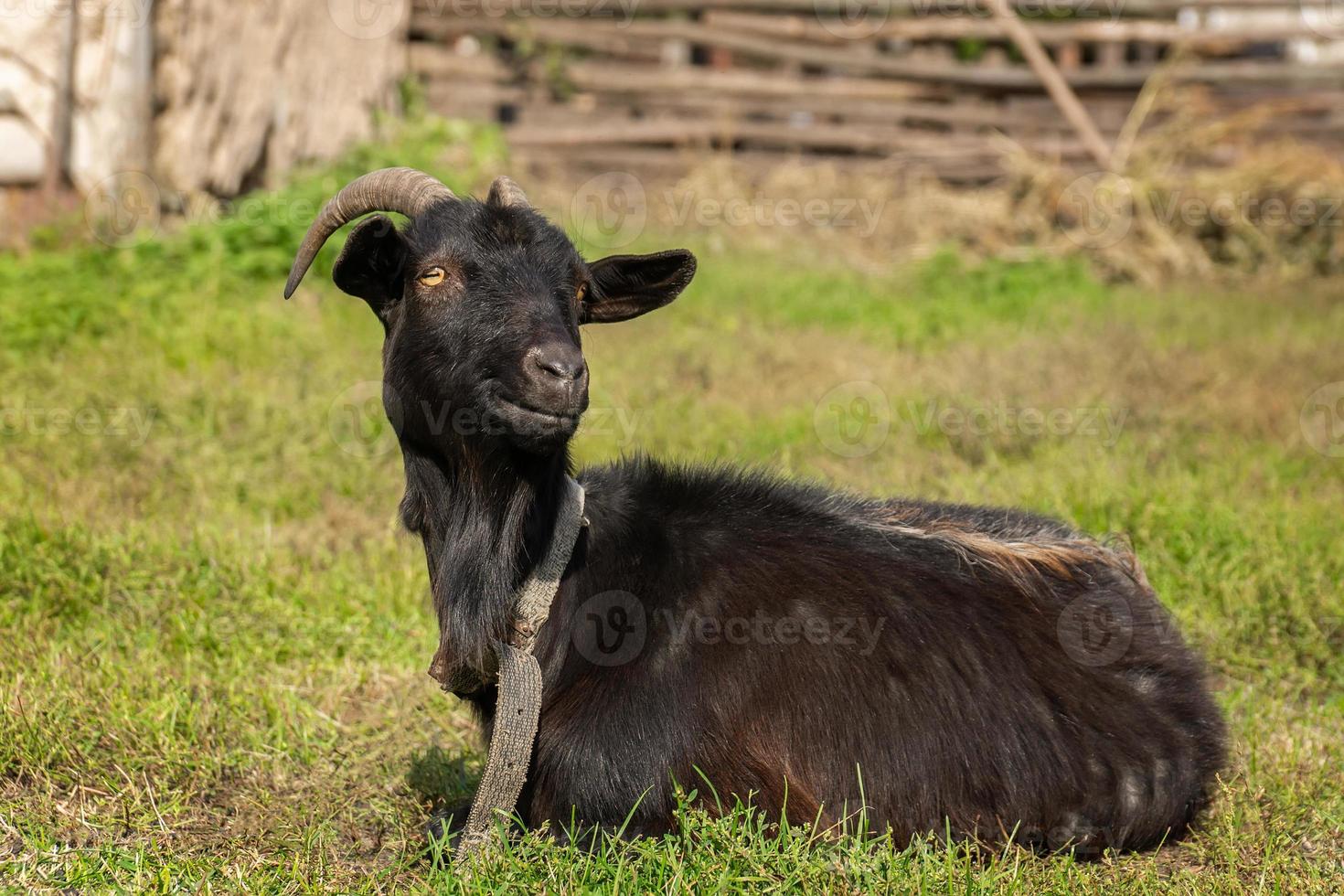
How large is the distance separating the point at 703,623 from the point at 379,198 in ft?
4.85

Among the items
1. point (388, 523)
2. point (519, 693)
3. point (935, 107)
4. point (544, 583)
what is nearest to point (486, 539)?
point (544, 583)

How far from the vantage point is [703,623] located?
3.54 m

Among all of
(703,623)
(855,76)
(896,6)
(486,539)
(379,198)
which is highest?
(896,6)

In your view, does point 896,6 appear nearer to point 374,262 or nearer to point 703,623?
point 374,262

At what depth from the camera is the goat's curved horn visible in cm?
360

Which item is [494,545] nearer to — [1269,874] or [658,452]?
[1269,874]

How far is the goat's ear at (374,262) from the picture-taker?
3379mm

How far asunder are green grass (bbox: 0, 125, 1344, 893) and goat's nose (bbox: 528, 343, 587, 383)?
115 cm

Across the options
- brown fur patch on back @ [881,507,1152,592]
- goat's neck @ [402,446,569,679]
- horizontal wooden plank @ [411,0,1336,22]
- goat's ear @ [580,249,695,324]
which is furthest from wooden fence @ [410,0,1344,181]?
goat's neck @ [402,446,569,679]

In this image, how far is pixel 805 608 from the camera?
3623 mm

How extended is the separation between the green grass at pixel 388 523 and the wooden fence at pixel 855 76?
342 centimetres

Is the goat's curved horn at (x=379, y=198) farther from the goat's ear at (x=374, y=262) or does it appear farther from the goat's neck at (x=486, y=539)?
the goat's neck at (x=486, y=539)

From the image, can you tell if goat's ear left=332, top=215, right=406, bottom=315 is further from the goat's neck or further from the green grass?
the green grass

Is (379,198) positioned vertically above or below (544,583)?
above
